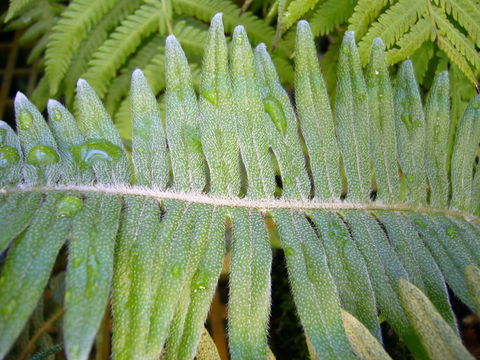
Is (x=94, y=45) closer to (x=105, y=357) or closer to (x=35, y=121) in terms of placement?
(x=35, y=121)

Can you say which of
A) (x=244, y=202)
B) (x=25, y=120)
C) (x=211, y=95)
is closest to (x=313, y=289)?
(x=244, y=202)

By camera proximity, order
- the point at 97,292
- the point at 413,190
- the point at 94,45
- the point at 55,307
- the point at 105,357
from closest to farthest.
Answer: the point at 97,292
the point at 413,190
the point at 105,357
the point at 55,307
the point at 94,45

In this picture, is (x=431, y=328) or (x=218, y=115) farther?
(x=218, y=115)

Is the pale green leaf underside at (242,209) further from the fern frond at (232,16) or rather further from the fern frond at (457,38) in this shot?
the fern frond at (232,16)

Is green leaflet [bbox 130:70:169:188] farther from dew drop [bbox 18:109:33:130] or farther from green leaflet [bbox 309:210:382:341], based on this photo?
green leaflet [bbox 309:210:382:341]

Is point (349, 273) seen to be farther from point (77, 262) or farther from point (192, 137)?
point (77, 262)

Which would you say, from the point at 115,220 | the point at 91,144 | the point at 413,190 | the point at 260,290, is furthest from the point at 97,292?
the point at 413,190
